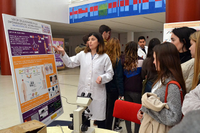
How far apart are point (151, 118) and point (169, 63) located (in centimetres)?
43

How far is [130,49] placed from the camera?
7.93ft

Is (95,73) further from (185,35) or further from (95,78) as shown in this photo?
(185,35)

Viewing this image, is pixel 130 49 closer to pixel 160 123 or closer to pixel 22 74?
pixel 160 123

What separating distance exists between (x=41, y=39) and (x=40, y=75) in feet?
0.98

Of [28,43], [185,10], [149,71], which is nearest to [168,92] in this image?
[149,71]

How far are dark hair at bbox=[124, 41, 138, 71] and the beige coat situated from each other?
118 centimetres

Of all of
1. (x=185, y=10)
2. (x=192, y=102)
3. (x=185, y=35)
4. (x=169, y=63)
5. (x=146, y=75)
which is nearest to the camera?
(x=192, y=102)

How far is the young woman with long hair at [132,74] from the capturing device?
2385mm

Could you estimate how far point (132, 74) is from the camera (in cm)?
242

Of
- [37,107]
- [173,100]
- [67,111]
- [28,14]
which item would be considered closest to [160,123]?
[173,100]

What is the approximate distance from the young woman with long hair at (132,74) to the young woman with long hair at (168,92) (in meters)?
1.07

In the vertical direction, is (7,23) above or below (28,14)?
below

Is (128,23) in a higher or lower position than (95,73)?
higher

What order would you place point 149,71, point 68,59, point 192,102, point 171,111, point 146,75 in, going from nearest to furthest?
point 192,102 → point 171,111 → point 68,59 → point 149,71 → point 146,75
